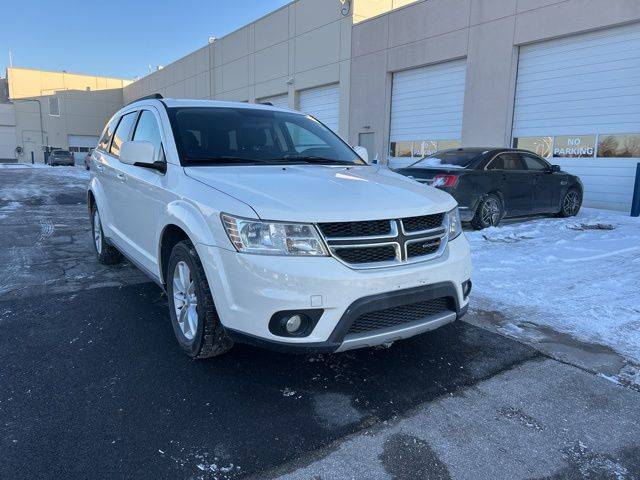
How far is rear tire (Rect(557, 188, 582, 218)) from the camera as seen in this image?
1034cm

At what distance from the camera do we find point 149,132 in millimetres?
4227

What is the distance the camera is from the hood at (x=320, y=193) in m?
2.71

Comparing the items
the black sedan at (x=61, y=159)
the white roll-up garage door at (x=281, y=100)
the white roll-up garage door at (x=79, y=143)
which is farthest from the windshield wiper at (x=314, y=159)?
the white roll-up garage door at (x=79, y=143)

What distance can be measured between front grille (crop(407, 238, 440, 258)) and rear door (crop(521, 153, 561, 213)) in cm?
727

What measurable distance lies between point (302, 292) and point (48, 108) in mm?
58905

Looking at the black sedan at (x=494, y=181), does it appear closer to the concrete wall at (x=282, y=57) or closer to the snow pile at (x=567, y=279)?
the snow pile at (x=567, y=279)

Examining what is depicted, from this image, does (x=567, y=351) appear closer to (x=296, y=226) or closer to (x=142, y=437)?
(x=296, y=226)

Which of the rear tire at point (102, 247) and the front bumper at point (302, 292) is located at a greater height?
the front bumper at point (302, 292)

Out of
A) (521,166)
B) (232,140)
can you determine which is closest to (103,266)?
(232,140)

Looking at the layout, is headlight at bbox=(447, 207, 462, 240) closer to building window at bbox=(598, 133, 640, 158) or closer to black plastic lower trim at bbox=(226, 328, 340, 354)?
black plastic lower trim at bbox=(226, 328, 340, 354)

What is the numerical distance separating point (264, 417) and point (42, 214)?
9990 millimetres

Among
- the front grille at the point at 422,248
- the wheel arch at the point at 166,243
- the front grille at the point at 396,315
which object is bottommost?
the front grille at the point at 396,315

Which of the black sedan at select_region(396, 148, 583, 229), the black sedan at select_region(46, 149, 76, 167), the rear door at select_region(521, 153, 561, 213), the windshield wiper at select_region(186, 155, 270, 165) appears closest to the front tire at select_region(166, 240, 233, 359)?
the windshield wiper at select_region(186, 155, 270, 165)

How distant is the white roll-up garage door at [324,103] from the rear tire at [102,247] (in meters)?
15.7
